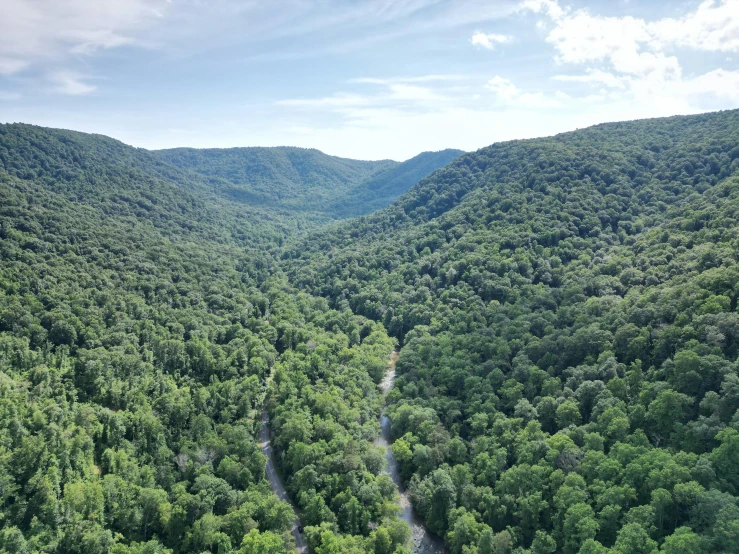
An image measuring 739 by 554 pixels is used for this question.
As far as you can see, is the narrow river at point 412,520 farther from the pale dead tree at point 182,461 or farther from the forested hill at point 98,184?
the forested hill at point 98,184

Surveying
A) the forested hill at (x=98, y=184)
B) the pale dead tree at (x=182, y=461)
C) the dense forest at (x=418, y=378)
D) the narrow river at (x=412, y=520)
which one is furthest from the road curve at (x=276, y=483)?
the forested hill at (x=98, y=184)

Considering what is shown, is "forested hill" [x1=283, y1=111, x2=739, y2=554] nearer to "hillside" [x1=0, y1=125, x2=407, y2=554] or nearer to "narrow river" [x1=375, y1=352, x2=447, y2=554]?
"narrow river" [x1=375, y1=352, x2=447, y2=554]

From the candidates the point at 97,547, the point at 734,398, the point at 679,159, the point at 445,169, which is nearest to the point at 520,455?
the point at 734,398

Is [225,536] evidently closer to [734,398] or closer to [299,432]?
[299,432]

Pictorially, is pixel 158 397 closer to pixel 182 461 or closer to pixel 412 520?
pixel 182 461

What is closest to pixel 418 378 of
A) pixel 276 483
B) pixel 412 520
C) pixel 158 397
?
pixel 412 520

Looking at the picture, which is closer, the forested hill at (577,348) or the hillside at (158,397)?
the forested hill at (577,348)
